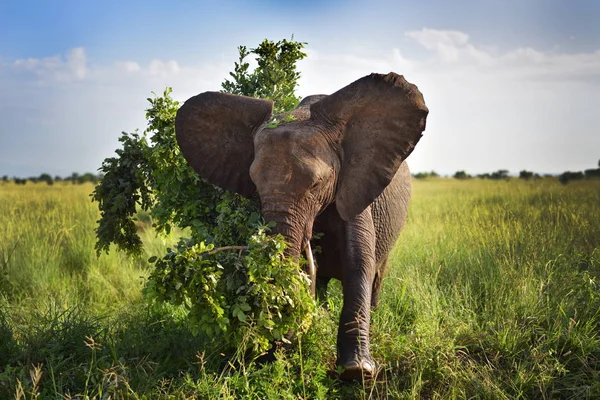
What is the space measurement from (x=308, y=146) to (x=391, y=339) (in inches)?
78.2

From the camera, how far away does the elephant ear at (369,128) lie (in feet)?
17.9

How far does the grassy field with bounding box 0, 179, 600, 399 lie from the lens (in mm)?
5004

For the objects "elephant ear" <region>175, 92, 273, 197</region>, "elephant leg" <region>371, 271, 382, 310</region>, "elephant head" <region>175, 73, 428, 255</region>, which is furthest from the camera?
"elephant leg" <region>371, 271, 382, 310</region>

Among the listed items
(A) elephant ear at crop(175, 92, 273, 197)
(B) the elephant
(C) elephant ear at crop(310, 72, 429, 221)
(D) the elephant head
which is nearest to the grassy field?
(B) the elephant

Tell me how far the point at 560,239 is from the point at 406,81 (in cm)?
522

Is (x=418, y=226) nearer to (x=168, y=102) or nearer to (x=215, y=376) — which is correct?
(x=168, y=102)

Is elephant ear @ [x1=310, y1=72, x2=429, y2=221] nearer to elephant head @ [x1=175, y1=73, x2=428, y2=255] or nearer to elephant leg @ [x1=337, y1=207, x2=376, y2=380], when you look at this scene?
elephant head @ [x1=175, y1=73, x2=428, y2=255]

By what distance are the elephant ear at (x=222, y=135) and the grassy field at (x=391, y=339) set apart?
1496 millimetres

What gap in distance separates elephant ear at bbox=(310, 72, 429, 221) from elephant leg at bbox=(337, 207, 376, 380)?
0.23m

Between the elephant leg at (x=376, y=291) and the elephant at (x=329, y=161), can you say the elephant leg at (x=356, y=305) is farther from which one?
the elephant leg at (x=376, y=291)

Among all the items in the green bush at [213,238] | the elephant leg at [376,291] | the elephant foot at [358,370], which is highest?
the green bush at [213,238]

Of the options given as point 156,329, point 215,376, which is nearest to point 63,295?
point 156,329

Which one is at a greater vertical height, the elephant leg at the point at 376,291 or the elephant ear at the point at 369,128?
the elephant ear at the point at 369,128

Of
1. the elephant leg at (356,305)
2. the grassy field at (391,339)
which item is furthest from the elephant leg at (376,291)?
the elephant leg at (356,305)
